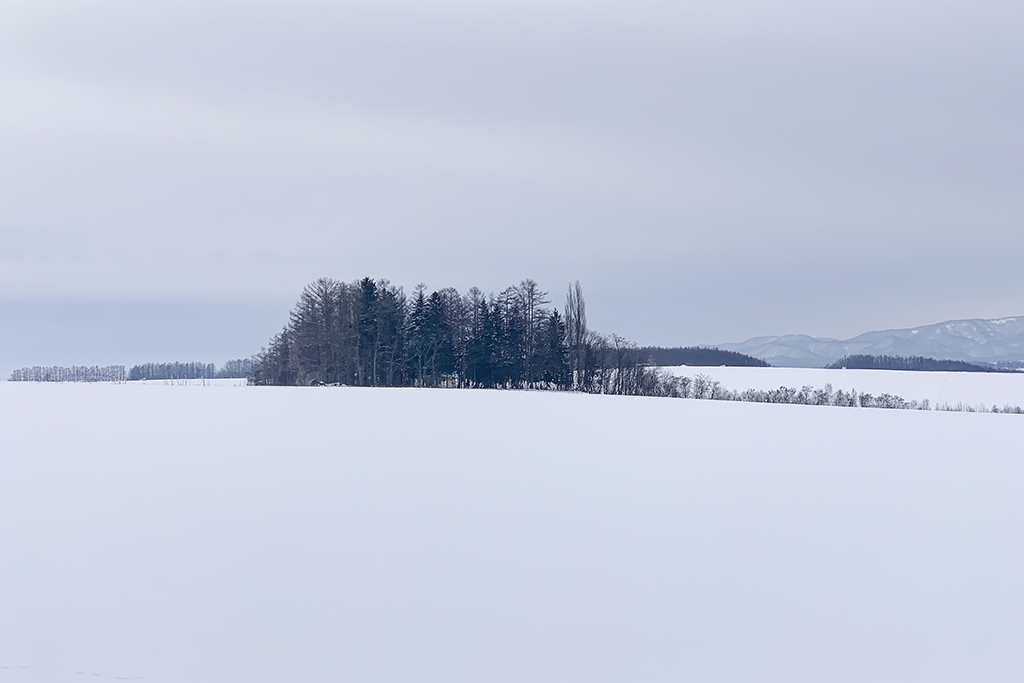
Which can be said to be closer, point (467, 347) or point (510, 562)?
point (510, 562)

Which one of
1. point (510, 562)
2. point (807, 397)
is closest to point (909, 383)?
point (807, 397)

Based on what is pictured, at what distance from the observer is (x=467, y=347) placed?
5353cm

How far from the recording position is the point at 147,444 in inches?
665

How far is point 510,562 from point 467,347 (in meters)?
45.4

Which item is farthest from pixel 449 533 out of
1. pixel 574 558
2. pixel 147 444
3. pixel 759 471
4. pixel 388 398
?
pixel 388 398

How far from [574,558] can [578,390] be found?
42637mm

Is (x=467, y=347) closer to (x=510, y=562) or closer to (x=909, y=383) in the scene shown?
(x=909, y=383)

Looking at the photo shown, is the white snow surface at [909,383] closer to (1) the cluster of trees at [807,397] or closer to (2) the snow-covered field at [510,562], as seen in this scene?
(1) the cluster of trees at [807,397]

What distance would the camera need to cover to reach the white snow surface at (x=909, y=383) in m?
45.9

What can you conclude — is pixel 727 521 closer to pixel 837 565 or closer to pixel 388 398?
pixel 837 565

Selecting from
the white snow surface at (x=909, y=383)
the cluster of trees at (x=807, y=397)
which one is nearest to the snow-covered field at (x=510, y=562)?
the cluster of trees at (x=807, y=397)

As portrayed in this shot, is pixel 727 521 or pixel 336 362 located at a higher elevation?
pixel 336 362

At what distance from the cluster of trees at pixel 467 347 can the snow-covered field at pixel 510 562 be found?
3568cm

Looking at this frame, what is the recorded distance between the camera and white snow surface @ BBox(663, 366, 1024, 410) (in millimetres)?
45938
